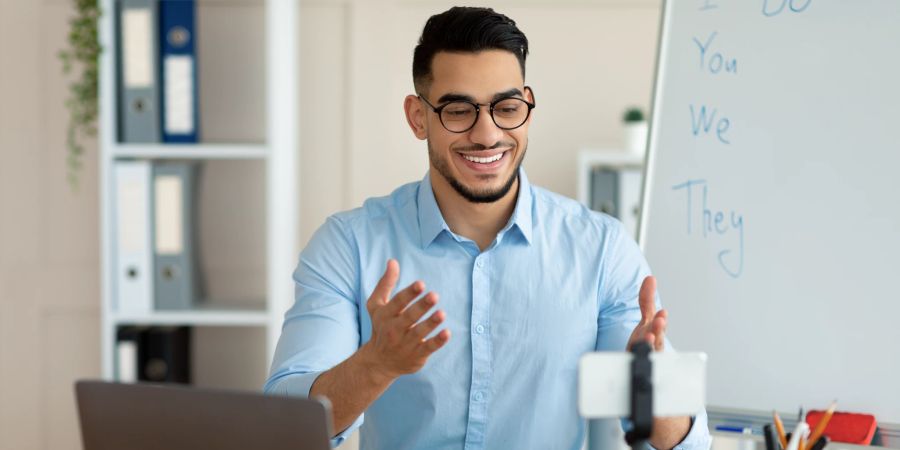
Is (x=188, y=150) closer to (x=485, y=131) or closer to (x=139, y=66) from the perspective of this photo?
(x=139, y=66)

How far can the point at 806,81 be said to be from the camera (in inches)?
66.8

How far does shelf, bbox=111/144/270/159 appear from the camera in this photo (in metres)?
2.77

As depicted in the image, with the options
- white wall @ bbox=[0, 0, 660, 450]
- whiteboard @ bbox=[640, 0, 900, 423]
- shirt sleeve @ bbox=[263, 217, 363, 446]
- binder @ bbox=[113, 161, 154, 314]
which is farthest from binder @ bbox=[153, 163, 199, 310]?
whiteboard @ bbox=[640, 0, 900, 423]

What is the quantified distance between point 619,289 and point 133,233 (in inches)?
61.8

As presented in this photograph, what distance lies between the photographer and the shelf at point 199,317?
110 inches

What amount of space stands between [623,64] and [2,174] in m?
1.89

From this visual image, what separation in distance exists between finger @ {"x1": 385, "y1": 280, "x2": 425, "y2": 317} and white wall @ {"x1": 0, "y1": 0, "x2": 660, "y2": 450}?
1.86 m

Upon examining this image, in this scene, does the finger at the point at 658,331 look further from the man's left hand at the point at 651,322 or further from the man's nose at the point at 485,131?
the man's nose at the point at 485,131

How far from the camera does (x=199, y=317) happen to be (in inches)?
111

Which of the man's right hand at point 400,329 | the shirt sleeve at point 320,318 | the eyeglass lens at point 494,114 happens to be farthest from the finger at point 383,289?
the eyeglass lens at point 494,114

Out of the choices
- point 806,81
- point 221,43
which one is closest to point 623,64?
point 221,43

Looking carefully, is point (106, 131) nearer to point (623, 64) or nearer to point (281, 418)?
point (623, 64)

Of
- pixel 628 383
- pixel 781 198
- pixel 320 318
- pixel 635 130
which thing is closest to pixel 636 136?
pixel 635 130

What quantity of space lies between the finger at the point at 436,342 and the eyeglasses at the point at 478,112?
488 mm
